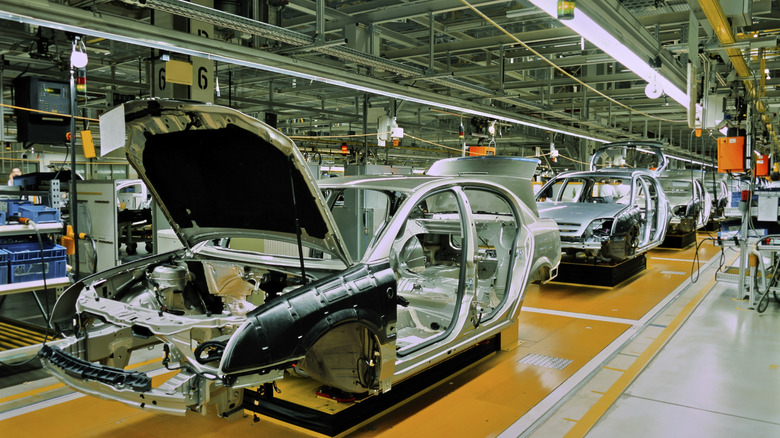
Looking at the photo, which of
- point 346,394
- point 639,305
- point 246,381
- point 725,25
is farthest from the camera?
point 639,305

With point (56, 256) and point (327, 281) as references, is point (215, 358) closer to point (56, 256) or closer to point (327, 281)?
point (327, 281)

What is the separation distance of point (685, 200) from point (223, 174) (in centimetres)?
1279

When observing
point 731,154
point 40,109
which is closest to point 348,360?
point 40,109

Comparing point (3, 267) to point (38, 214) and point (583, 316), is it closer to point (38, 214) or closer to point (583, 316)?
point (38, 214)

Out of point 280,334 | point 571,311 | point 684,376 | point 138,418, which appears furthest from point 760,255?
point 138,418

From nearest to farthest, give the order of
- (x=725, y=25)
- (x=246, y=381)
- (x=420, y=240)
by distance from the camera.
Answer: (x=246, y=381) < (x=420, y=240) < (x=725, y=25)

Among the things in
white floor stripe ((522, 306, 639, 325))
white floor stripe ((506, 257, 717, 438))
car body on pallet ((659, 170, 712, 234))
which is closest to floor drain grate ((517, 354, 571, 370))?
white floor stripe ((506, 257, 717, 438))

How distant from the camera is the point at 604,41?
5047mm

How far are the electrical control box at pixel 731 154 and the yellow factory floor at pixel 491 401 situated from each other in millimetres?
2487

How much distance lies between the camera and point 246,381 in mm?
2482

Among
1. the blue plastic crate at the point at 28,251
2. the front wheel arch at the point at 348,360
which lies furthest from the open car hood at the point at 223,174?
the blue plastic crate at the point at 28,251

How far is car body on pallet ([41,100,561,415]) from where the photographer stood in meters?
Answer: 2.56

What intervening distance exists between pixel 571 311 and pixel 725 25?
3.72 meters

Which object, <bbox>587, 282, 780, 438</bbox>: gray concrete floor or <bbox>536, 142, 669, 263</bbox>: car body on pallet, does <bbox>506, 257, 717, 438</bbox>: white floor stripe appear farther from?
<bbox>536, 142, 669, 263</bbox>: car body on pallet
